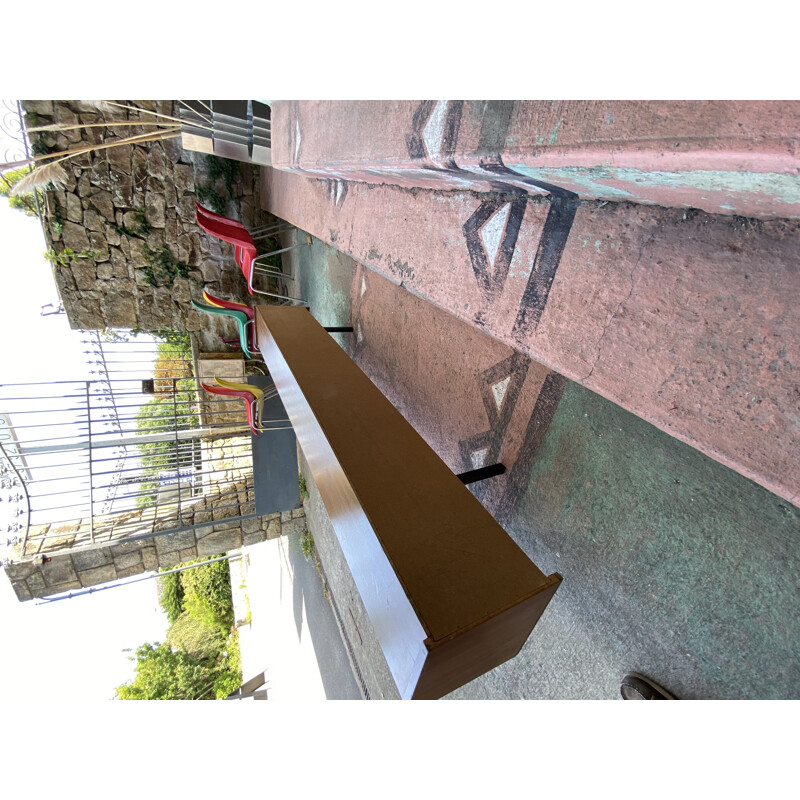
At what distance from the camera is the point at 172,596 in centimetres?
889

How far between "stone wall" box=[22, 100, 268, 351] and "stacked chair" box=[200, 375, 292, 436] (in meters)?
1.92

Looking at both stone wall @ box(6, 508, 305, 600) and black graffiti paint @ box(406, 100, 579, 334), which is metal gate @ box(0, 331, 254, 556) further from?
black graffiti paint @ box(406, 100, 579, 334)

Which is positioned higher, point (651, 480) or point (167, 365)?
point (651, 480)

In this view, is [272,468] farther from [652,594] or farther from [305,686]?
[652,594]

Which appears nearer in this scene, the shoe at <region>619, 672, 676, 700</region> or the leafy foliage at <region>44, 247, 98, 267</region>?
the shoe at <region>619, 672, 676, 700</region>

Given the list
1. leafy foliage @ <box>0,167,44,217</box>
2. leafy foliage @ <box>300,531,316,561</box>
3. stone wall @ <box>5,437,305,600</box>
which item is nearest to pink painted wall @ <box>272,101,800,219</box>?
stone wall @ <box>5,437,305,600</box>

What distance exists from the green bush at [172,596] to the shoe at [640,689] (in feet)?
31.3

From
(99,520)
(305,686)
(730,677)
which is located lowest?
(305,686)

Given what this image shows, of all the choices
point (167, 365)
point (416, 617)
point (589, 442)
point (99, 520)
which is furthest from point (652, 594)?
point (167, 365)

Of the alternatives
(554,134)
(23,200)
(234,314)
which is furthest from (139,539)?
(554,134)

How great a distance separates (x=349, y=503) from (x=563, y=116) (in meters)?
1.01

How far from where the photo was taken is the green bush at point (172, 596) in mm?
8695

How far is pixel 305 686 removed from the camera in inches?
171

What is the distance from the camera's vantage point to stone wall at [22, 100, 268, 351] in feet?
14.0
